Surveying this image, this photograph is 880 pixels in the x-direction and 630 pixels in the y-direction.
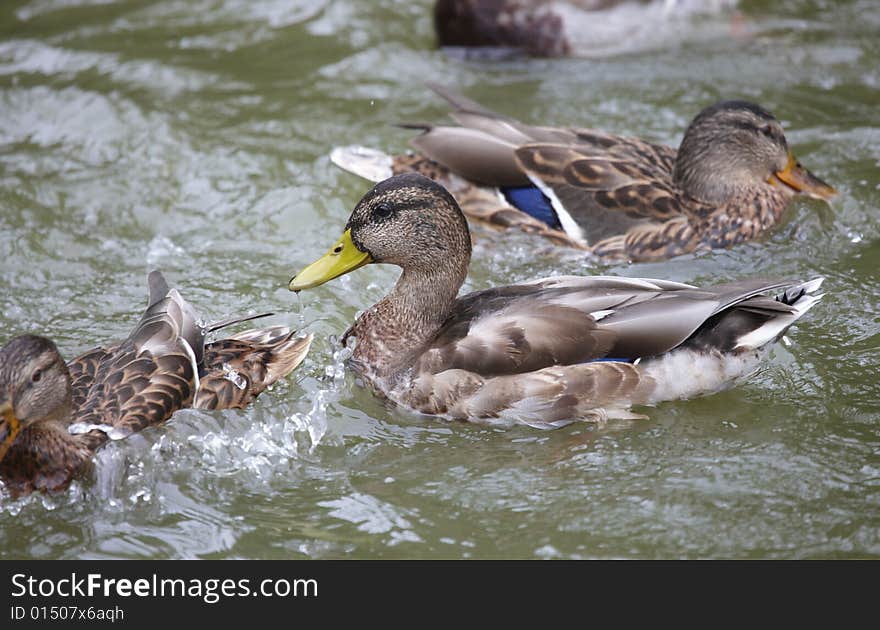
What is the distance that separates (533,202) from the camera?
691 cm

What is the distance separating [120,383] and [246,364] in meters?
0.65

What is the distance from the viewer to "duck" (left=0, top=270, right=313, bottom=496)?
4793mm

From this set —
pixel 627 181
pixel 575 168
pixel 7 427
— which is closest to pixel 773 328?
pixel 627 181

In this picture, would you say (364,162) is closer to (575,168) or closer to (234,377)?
(575,168)

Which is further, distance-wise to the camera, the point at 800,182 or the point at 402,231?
the point at 800,182

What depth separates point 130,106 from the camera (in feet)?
28.2

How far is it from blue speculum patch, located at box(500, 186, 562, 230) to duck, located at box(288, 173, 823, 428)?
1.23m

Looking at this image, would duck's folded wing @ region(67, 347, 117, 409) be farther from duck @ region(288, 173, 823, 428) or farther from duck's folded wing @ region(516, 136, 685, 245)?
duck's folded wing @ region(516, 136, 685, 245)

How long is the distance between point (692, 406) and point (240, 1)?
6.40 m

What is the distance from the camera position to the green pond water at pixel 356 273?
4789 mm

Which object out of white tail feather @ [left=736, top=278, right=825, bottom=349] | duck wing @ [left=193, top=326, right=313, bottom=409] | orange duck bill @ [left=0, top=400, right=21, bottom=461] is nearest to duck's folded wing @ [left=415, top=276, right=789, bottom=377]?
white tail feather @ [left=736, top=278, right=825, bottom=349]
